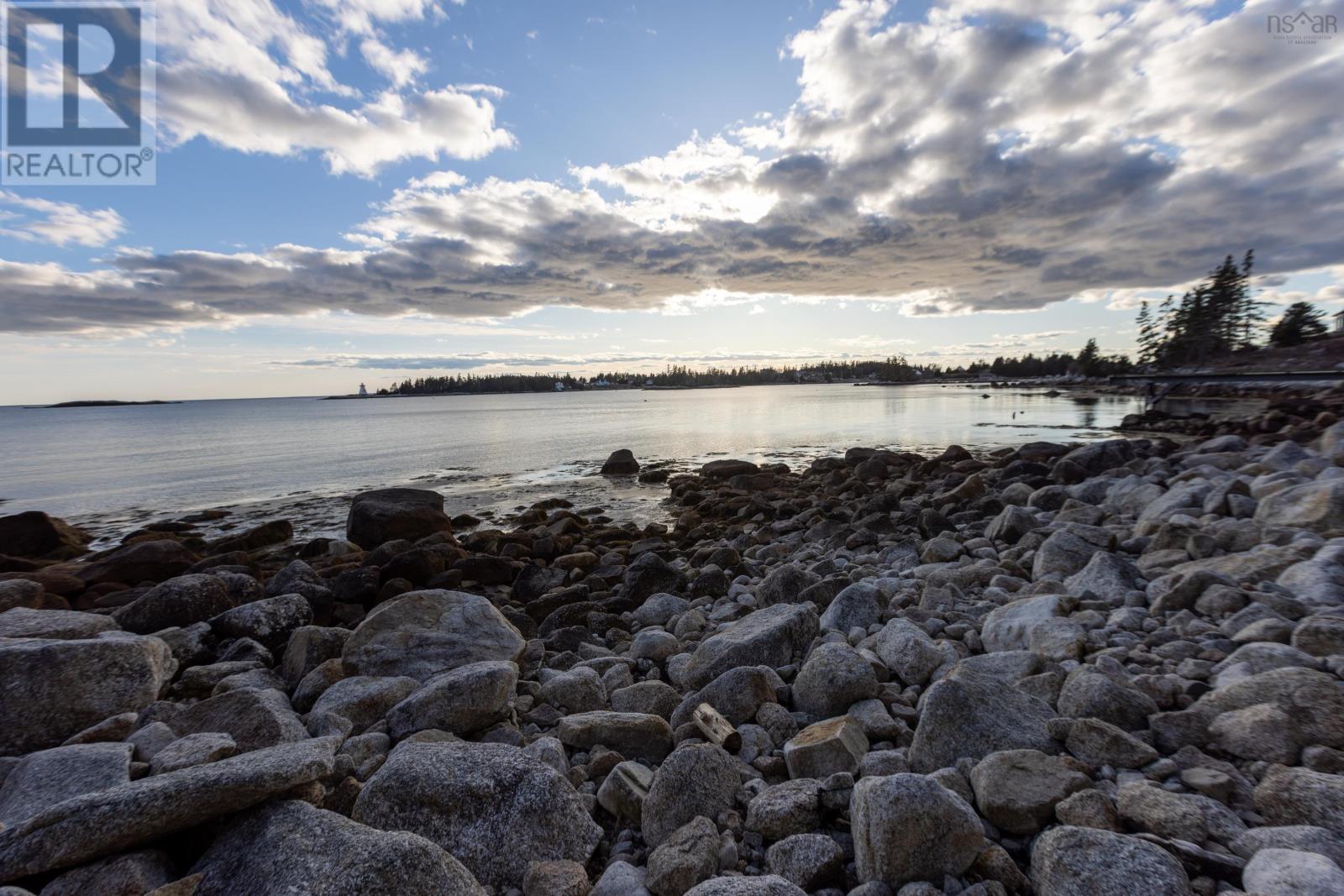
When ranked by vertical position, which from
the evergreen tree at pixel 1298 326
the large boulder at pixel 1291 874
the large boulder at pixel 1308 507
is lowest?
the large boulder at pixel 1291 874

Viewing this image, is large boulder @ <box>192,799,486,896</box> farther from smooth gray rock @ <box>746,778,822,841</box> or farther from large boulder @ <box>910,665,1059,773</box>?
large boulder @ <box>910,665,1059,773</box>

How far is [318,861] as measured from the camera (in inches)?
92.6

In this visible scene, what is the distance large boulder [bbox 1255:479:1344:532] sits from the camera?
543cm

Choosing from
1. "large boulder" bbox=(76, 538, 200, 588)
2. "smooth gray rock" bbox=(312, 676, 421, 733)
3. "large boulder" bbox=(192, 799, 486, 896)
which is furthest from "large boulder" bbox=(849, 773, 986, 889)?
"large boulder" bbox=(76, 538, 200, 588)

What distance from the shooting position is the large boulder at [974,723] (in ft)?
10.9

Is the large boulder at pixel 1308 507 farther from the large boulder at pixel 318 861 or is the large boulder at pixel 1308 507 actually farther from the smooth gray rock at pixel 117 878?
the smooth gray rock at pixel 117 878

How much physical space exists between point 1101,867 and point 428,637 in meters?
5.23

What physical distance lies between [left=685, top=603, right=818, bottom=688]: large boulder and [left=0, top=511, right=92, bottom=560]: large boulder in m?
16.6

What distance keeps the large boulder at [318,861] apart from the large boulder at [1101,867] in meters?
2.39

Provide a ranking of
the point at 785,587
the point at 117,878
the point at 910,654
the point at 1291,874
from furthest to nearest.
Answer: the point at 785,587
the point at 910,654
the point at 117,878
the point at 1291,874

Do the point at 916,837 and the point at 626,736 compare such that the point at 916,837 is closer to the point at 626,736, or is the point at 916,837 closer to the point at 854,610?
the point at 626,736

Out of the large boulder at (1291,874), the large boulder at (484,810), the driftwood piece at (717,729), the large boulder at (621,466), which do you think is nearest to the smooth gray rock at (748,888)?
the large boulder at (484,810)

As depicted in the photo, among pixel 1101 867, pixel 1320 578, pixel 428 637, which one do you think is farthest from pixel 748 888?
pixel 1320 578

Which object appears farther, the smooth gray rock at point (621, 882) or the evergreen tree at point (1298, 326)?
the evergreen tree at point (1298, 326)
